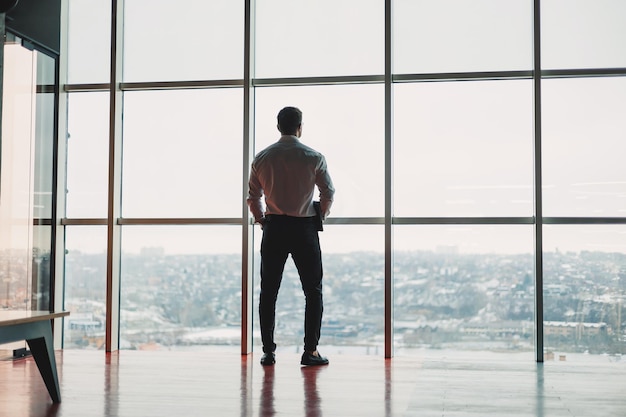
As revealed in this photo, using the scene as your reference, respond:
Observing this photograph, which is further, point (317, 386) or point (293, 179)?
point (293, 179)

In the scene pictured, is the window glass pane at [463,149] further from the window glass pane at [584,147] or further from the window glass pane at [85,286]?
the window glass pane at [85,286]

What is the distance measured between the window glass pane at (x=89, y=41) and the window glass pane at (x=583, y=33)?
9.07 ft

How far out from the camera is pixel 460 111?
4918 mm

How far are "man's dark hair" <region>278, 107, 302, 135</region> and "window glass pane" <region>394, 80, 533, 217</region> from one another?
0.75 metres

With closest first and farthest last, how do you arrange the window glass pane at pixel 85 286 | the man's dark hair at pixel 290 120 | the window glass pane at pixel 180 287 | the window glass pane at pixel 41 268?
the man's dark hair at pixel 290 120 → the window glass pane at pixel 41 268 → the window glass pane at pixel 180 287 → the window glass pane at pixel 85 286

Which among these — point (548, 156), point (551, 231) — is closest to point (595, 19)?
point (548, 156)

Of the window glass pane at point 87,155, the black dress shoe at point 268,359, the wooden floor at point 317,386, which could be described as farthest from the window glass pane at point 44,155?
the black dress shoe at point 268,359

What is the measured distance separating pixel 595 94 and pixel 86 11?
328 centimetres

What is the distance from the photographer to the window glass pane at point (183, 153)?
5148 mm

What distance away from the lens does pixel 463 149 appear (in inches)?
193

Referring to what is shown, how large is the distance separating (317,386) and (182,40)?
2.58m

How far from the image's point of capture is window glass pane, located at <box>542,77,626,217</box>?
4.71m

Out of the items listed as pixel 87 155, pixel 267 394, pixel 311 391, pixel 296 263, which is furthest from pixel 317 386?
pixel 87 155

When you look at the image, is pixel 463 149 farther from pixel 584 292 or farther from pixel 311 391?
pixel 311 391
